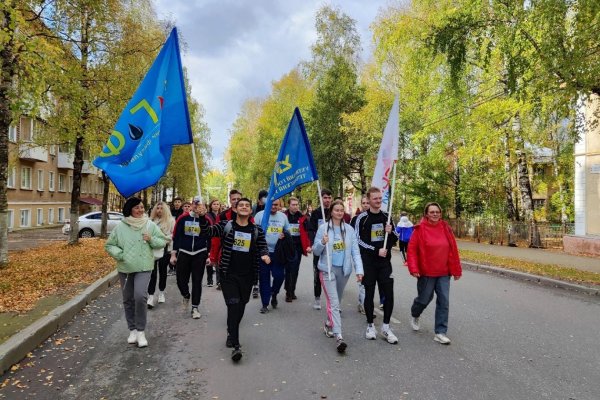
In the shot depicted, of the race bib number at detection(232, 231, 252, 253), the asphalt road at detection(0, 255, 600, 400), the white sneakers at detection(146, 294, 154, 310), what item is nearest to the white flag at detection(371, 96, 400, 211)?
the asphalt road at detection(0, 255, 600, 400)

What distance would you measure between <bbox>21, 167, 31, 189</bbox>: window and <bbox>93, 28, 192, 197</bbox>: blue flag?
3080 cm

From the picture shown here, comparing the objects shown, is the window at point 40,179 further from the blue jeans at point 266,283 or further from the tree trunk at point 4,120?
the blue jeans at point 266,283

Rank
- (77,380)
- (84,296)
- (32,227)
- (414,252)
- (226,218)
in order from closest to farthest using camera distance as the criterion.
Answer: (77,380) < (414,252) < (84,296) < (226,218) < (32,227)

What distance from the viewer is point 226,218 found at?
9.57 metres

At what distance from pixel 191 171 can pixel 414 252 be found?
34.5m

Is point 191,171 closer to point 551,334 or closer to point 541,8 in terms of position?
point 541,8

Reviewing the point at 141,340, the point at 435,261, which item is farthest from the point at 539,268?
the point at 141,340

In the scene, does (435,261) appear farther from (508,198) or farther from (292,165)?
(508,198)

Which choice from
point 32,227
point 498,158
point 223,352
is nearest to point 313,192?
point 498,158

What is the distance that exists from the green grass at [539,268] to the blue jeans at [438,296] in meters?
6.67

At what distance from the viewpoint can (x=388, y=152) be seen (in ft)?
24.8

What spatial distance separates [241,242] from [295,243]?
11.7 feet

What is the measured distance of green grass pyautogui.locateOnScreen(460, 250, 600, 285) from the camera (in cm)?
1138

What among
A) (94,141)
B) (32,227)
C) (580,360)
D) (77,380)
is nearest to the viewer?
(77,380)
